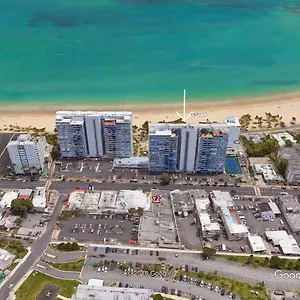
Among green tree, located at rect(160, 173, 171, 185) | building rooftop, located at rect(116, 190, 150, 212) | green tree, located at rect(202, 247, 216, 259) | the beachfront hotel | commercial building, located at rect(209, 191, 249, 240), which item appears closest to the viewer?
green tree, located at rect(202, 247, 216, 259)

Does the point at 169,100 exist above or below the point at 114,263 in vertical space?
above

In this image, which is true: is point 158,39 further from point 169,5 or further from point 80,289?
point 80,289

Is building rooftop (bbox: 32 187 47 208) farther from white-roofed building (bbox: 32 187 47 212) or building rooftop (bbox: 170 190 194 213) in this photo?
building rooftop (bbox: 170 190 194 213)

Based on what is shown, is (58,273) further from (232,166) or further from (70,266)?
(232,166)

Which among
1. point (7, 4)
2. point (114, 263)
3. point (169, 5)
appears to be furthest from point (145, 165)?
point (7, 4)

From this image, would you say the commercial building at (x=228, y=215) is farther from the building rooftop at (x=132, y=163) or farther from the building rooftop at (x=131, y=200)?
the building rooftop at (x=132, y=163)

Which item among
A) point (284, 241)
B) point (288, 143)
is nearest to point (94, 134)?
point (284, 241)

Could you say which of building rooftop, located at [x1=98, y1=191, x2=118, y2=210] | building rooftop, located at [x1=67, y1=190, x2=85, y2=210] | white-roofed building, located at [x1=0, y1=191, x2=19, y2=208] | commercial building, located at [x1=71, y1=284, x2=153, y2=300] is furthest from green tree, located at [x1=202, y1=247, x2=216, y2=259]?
white-roofed building, located at [x1=0, y1=191, x2=19, y2=208]
